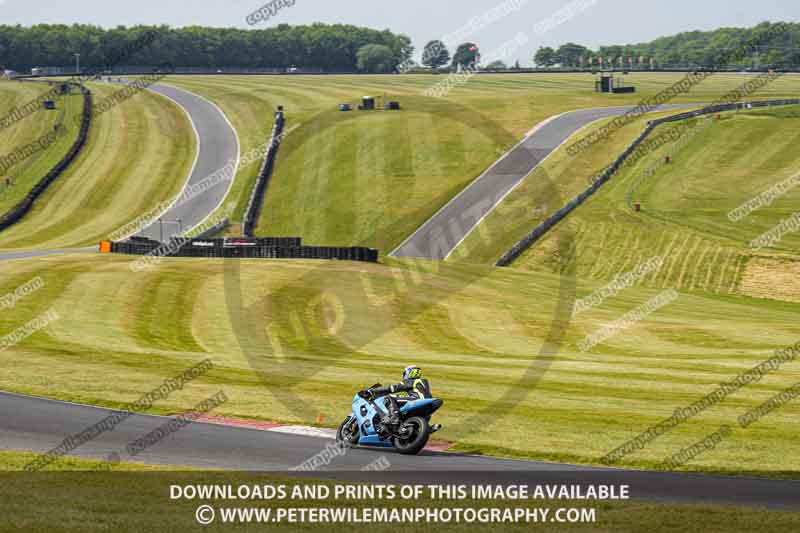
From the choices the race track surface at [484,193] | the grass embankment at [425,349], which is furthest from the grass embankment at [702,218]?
the race track surface at [484,193]

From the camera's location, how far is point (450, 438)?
23969 millimetres

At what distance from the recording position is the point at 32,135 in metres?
118

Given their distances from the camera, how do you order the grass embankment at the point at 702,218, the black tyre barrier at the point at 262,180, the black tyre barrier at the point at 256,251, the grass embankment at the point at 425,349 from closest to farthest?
the grass embankment at the point at 425,349
the black tyre barrier at the point at 256,251
the grass embankment at the point at 702,218
the black tyre barrier at the point at 262,180

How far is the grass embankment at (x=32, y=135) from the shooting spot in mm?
100375

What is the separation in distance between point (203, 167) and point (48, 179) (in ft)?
50.1

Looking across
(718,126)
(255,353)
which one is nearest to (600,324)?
(255,353)

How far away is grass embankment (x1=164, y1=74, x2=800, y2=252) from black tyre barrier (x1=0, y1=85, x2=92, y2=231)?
57.7 ft

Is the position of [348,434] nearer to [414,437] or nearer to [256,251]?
[414,437]

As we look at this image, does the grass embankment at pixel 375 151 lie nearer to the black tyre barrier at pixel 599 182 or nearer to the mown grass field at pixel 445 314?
the mown grass field at pixel 445 314

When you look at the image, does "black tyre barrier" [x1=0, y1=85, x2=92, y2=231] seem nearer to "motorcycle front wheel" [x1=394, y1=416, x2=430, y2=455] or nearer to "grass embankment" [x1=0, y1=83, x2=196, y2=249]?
"grass embankment" [x1=0, y1=83, x2=196, y2=249]

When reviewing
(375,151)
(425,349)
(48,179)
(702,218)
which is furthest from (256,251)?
(48,179)

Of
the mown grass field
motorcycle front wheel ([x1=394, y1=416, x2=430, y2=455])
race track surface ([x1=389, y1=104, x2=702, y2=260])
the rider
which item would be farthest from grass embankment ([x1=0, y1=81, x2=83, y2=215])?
motorcycle front wheel ([x1=394, y1=416, x2=430, y2=455])

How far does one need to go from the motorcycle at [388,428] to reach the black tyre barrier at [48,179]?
74005mm

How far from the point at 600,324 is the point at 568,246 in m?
24.6
